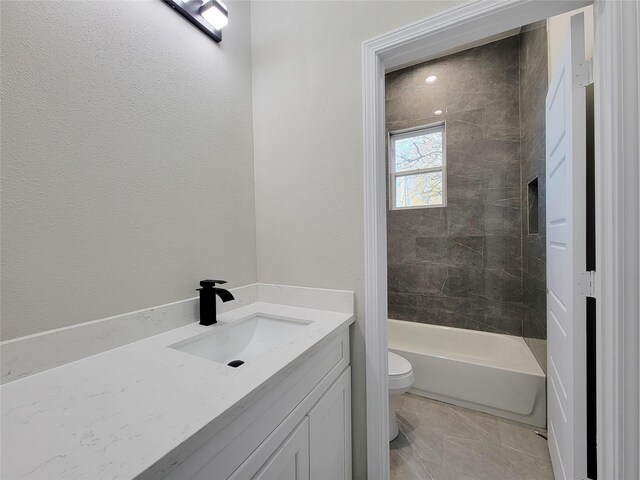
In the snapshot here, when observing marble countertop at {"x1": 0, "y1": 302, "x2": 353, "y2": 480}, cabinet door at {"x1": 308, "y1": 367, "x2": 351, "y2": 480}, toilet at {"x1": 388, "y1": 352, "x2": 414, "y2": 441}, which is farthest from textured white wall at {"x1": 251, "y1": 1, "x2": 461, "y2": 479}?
toilet at {"x1": 388, "y1": 352, "x2": 414, "y2": 441}

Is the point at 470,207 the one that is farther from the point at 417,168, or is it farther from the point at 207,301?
the point at 207,301

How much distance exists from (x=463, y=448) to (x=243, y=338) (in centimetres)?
154

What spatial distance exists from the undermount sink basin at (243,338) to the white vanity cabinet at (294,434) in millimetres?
229

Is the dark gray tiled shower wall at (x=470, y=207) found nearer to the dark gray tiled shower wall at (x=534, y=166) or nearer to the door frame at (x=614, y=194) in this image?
the dark gray tiled shower wall at (x=534, y=166)

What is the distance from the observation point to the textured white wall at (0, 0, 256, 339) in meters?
0.65

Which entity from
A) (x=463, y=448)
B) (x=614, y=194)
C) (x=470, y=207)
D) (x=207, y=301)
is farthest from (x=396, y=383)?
(x=470, y=207)

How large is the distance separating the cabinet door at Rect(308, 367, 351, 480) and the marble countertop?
0.26 metres

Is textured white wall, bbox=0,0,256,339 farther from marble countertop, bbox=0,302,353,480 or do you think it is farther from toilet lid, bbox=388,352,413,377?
toilet lid, bbox=388,352,413,377

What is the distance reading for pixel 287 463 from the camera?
0.72m

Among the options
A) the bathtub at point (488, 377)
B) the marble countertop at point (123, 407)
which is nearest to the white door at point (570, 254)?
the bathtub at point (488, 377)

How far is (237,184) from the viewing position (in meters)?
1.26

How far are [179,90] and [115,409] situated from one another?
1048mm

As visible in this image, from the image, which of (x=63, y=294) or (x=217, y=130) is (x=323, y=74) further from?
(x=63, y=294)

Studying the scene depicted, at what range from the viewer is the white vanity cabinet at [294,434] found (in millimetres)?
534
